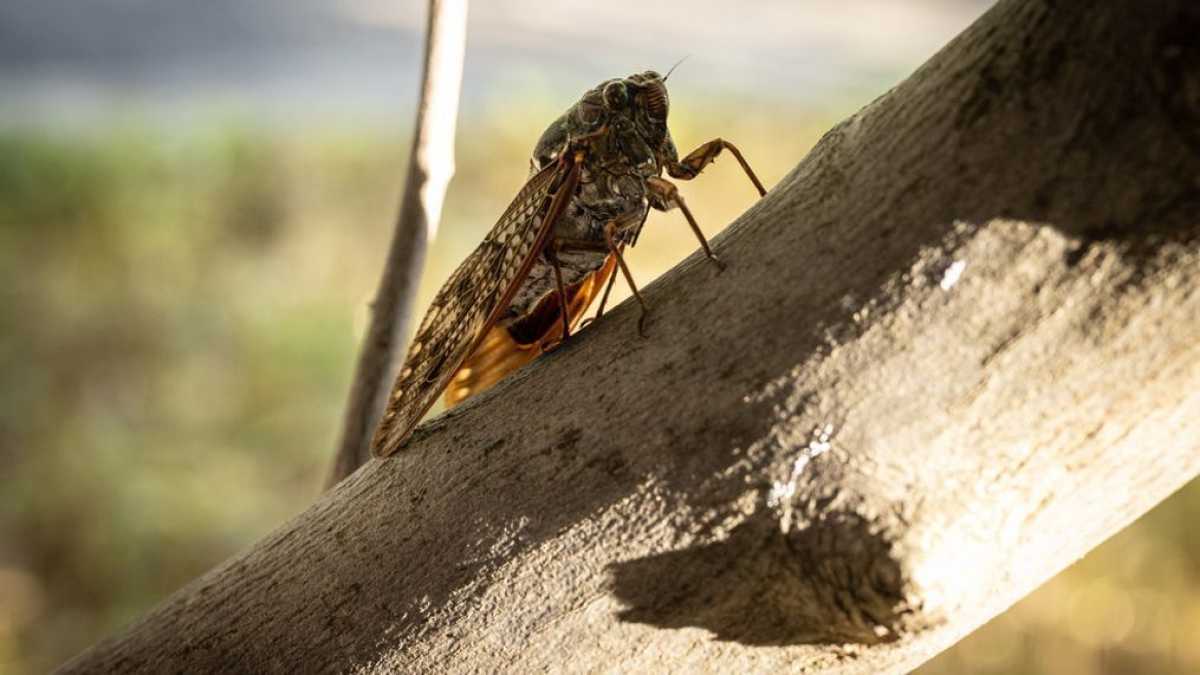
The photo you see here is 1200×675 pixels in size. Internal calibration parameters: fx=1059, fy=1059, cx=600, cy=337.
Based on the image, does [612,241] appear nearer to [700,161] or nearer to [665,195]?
[665,195]

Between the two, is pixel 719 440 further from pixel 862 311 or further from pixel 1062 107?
pixel 1062 107

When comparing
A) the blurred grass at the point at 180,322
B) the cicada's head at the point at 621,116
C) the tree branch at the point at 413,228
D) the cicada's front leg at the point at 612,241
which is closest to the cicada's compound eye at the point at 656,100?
the cicada's head at the point at 621,116

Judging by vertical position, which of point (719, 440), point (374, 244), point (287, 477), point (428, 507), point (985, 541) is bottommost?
point (985, 541)

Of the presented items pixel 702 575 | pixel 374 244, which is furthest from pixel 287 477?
pixel 702 575

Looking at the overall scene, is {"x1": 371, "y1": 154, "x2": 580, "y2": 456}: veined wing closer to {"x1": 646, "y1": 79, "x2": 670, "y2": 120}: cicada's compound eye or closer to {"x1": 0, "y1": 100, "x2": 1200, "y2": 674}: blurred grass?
{"x1": 646, "y1": 79, "x2": 670, "y2": 120}: cicada's compound eye

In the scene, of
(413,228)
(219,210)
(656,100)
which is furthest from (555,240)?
(219,210)

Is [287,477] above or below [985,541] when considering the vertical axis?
above

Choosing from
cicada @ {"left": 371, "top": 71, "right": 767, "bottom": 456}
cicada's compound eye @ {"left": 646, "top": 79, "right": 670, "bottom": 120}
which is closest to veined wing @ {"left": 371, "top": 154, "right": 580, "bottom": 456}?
cicada @ {"left": 371, "top": 71, "right": 767, "bottom": 456}

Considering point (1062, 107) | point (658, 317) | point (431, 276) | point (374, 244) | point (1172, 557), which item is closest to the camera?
point (1062, 107)
